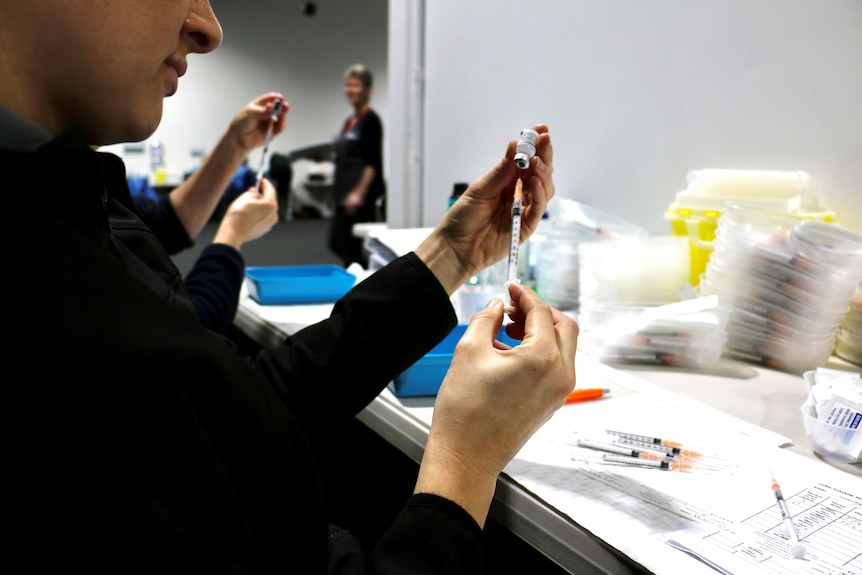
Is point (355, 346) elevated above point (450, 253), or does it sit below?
below

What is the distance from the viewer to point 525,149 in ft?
2.81

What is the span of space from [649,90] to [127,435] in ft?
4.24

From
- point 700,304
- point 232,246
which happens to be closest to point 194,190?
point 232,246

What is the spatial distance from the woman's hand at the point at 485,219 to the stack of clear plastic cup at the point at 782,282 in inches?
14.7

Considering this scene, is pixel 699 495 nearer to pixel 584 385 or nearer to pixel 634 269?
pixel 584 385

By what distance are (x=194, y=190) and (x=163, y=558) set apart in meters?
1.26

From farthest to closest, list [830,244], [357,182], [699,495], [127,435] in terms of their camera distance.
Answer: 1. [357,182]
2. [830,244]
3. [699,495]
4. [127,435]

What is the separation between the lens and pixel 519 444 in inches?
23.0

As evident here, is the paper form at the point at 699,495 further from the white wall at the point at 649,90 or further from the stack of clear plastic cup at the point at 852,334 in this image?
the white wall at the point at 649,90

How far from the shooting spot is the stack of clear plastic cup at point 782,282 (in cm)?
94

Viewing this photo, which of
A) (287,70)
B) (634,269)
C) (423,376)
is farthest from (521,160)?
(287,70)

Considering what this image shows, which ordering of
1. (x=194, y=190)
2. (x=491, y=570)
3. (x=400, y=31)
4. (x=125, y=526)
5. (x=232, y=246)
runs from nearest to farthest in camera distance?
(x=125, y=526), (x=491, y=570), (x=232, y=246), (x=194, y=190), (x=400, y=31)

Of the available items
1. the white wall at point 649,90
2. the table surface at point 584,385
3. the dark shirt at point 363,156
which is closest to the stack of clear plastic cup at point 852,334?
the table surface at point 584,385

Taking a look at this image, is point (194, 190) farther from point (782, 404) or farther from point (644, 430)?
point (782, 404)
